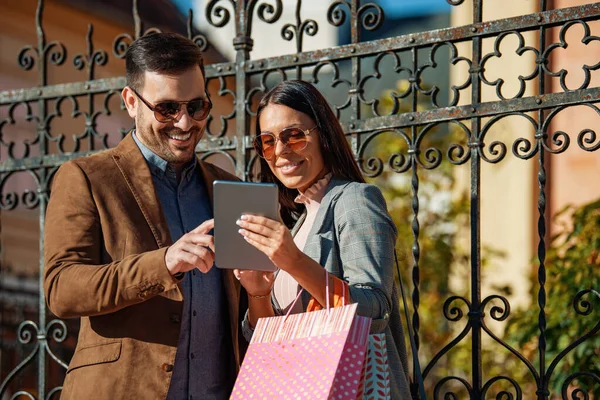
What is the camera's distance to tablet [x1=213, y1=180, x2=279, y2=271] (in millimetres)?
2914

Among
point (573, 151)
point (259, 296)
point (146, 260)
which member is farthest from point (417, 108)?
point (573, 151)

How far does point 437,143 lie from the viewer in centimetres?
1029

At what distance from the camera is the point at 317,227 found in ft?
10.8

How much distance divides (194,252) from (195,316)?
0.50 meters

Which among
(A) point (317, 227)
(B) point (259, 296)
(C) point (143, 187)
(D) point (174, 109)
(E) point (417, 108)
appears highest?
(E) point (417, 108)

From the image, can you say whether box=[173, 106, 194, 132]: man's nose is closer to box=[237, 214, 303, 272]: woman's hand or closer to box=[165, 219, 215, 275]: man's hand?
box=[165, 219, 215, 275]: man's hand

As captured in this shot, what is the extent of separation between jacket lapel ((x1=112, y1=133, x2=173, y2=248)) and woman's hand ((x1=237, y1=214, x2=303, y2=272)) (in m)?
0.62

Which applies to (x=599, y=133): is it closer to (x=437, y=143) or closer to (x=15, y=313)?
(x=437, y=143)

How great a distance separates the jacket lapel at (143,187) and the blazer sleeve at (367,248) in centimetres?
62

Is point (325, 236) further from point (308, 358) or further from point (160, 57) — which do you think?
point (160, 57)

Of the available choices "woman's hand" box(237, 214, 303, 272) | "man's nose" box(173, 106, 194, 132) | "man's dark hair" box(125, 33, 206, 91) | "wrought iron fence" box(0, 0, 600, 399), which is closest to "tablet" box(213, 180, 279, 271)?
"woman's hand" box(237, 214, 303, 272)

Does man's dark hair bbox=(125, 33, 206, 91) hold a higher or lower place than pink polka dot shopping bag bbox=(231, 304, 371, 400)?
higher

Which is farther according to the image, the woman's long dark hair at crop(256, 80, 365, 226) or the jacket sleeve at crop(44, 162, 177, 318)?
the woman's long dark hair at crop(256, 80, 365, 226)

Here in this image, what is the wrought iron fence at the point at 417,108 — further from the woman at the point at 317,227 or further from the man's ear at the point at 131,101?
the man's ear at the point at 131,101
